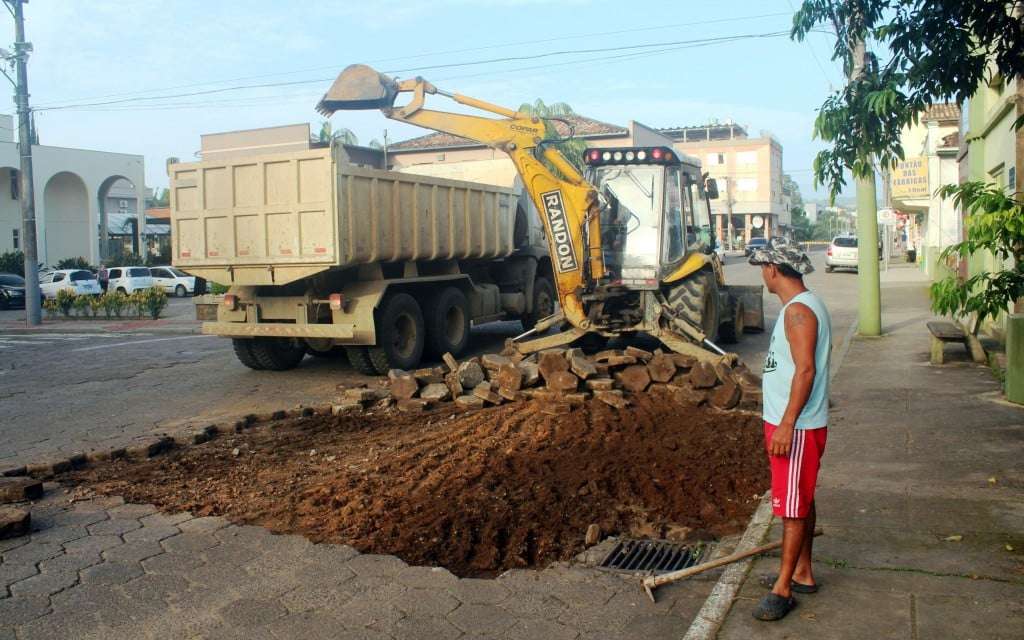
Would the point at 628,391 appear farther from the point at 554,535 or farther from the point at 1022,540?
the point at 1022,540

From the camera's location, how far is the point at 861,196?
14.9 meters

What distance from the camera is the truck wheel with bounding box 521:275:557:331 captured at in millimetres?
15633

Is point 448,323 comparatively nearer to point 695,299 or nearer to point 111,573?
point 695,299

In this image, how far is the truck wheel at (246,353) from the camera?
12.8m

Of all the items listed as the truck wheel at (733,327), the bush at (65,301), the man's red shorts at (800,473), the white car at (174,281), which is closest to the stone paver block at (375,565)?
the man's red shorts at (800,473)

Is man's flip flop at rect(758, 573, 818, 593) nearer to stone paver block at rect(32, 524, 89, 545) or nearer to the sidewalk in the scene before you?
the sidewalk

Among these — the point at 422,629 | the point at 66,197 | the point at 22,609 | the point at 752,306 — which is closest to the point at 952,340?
the point at 752,306

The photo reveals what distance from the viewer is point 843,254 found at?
1492 inches

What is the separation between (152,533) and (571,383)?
4600 mm

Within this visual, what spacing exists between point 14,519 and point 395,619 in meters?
2.76

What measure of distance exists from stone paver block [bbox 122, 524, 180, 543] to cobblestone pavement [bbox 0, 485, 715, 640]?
20 millimetres

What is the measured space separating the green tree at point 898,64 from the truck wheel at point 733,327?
790 cm

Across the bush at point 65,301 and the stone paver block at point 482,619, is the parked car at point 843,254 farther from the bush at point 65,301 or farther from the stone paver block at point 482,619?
the stone paver block at point 482,619

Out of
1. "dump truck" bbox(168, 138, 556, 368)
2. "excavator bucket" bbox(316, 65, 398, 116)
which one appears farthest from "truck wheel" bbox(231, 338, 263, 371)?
"excavator bucket" bbox(316, 65, 398, 116)
